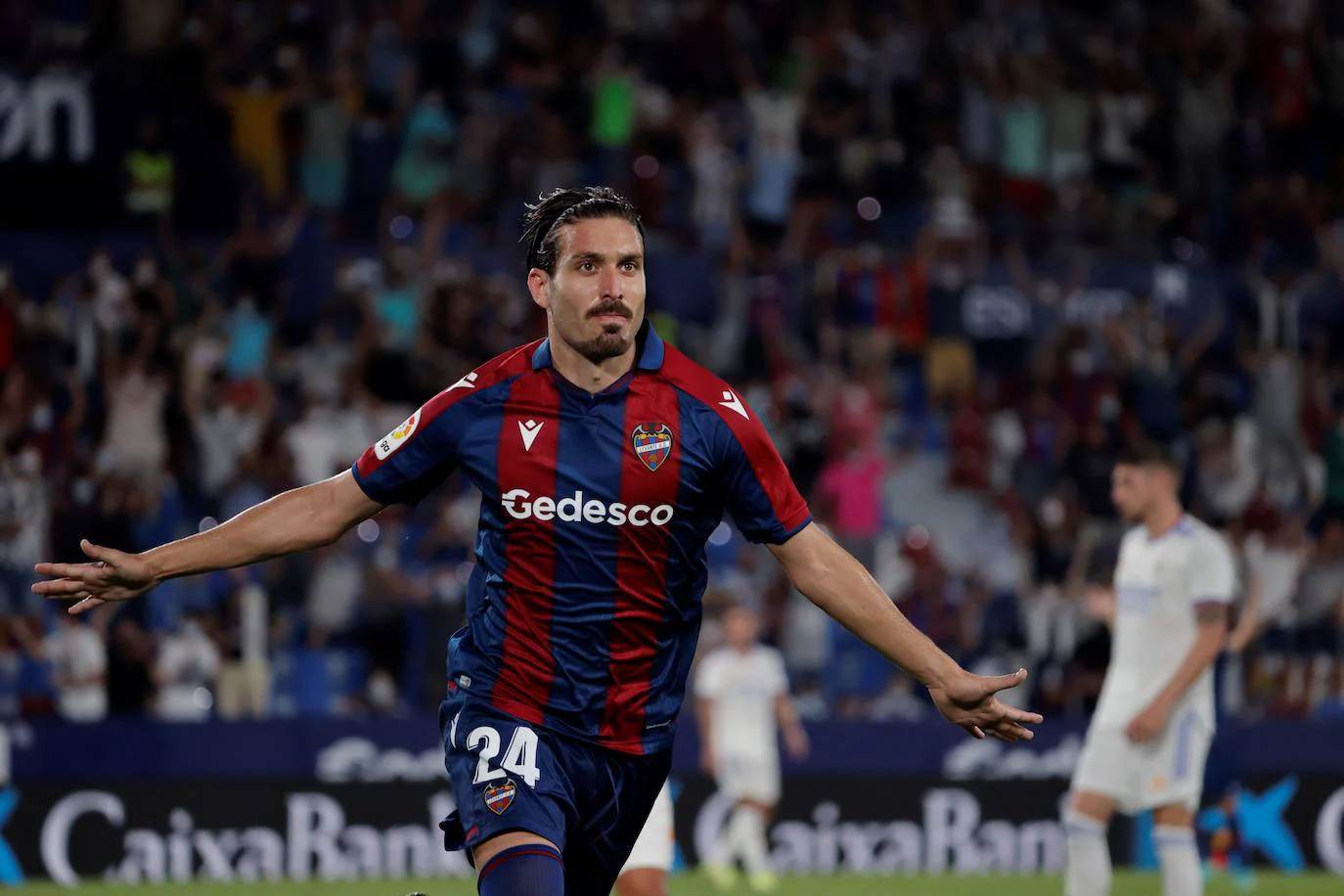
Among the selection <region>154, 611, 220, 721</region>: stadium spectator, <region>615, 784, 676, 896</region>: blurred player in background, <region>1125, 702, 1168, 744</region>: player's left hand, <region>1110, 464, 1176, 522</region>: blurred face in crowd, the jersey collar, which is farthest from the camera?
<region>154, 611, 220, 721</region>: stadium spectator

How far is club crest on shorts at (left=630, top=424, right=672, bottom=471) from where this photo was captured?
5.45 metres

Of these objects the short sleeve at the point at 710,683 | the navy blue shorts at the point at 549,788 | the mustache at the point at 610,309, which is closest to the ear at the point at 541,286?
the mustache at the point at 610,309

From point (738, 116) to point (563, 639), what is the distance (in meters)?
14.2

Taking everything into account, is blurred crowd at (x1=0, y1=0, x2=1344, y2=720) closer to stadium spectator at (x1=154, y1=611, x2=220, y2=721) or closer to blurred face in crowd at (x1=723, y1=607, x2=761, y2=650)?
stadium spectator at (x1=154, y1=611, x2=220, y2=721)

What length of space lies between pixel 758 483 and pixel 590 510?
1.52 ft

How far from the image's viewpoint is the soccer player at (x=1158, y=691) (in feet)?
30.9

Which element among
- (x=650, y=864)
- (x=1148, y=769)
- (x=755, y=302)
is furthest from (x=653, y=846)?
(x=755, y=302)

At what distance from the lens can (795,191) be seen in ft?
62.4

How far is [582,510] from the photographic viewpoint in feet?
17.9

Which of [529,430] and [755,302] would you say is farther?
[755,302]

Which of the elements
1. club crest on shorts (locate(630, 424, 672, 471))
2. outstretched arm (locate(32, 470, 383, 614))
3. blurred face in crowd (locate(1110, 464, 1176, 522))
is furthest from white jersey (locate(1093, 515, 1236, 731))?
outstretched arm (locate(32, 470, 383, 614))

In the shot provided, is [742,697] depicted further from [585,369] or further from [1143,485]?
[585,369]

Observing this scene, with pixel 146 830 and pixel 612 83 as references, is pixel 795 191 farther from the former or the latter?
pixel 146 830

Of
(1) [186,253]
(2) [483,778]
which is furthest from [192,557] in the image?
(1) [186,253]
